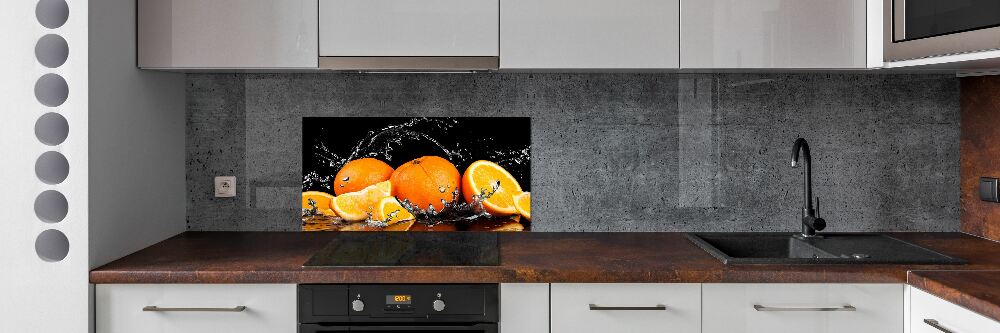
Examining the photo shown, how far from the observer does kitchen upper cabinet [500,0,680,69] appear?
7.11 feet

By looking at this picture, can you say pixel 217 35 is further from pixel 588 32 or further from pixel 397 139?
pixel 588 32

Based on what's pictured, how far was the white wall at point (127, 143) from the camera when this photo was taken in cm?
194

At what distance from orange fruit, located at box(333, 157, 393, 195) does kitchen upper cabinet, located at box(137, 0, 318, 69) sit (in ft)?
1.62

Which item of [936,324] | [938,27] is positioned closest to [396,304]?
[936,324]

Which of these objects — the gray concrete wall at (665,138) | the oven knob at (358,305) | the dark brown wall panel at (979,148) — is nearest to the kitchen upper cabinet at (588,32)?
the gray concrete wall at (665,138)

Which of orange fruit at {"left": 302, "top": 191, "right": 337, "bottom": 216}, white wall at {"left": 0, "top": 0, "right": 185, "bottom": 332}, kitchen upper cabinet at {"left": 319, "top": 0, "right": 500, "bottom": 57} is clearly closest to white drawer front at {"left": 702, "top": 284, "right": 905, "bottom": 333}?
kitchen upper cabinet at {"left": 319, "top": 0, "right": 500, "bottom": 57}

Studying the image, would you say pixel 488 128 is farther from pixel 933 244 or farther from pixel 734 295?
pixel 933 244

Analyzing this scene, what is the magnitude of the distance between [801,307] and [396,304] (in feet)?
3.33

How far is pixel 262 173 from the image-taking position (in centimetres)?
255

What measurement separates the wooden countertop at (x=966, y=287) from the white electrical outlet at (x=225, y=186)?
2.05m

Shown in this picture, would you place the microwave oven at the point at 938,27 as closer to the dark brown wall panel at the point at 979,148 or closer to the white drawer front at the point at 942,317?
the dark brown wall panel at the point at 979,148

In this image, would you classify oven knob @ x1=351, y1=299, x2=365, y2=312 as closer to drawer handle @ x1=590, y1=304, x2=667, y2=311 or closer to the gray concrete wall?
drawer handle @ x1=590, y1=304, x2=667, y2=311

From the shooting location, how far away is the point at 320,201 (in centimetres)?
256
